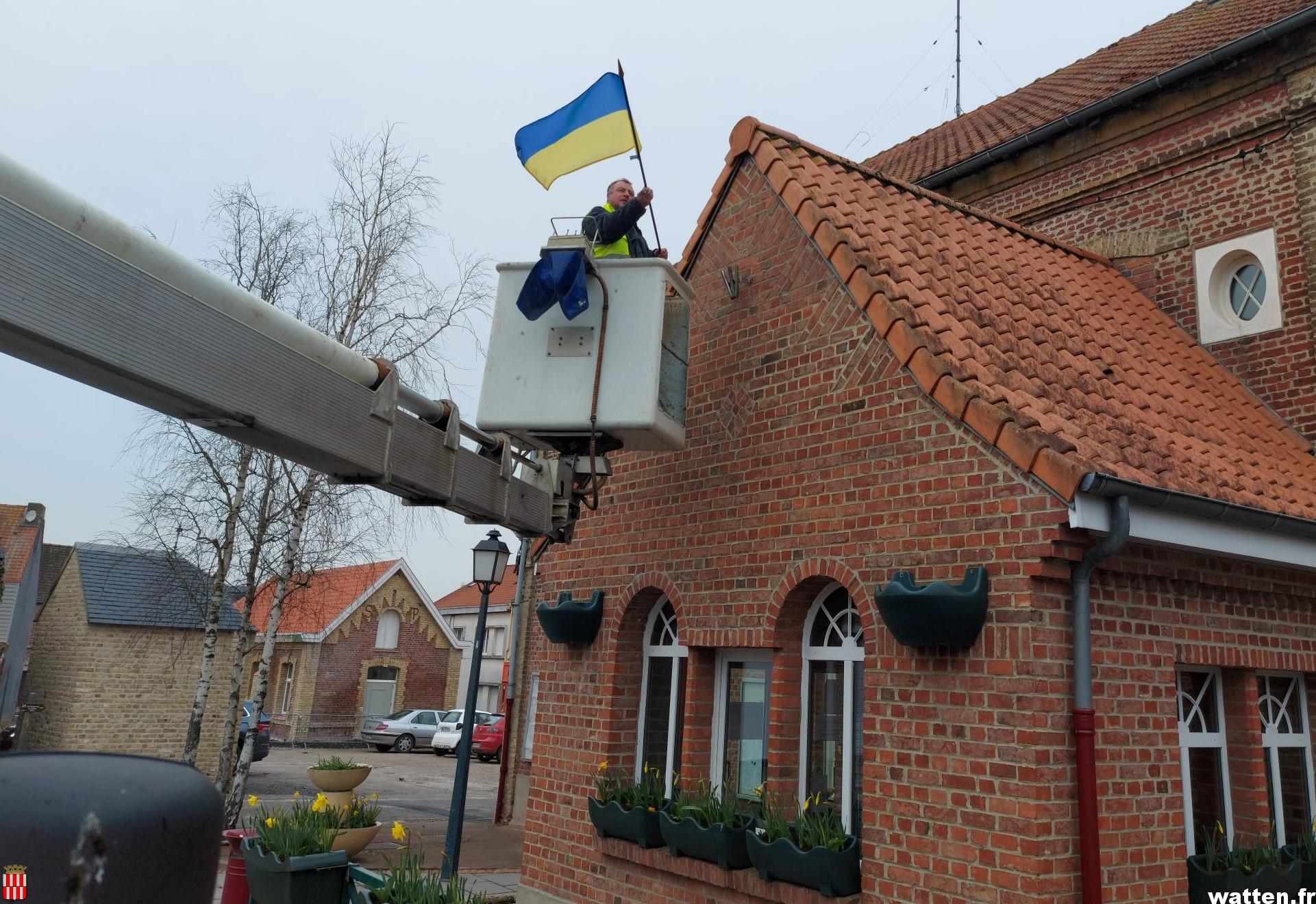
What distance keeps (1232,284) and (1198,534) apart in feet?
16.4

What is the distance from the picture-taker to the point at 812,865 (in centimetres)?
527

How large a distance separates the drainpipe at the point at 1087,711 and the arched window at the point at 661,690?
3068 millimetres

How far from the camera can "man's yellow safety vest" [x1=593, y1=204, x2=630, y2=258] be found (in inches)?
246

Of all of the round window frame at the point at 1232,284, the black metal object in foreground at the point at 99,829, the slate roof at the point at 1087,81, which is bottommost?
the black metal object in foreground at the point at 99,829

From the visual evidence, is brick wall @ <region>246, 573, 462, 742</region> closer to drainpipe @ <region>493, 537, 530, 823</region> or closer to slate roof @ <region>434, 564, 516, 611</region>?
slate roof @ <region>434, 564, 516, 611</region>

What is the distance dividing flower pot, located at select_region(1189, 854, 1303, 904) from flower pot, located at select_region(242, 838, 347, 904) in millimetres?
5451

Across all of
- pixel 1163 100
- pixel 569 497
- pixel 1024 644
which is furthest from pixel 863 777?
pixel 1163 100

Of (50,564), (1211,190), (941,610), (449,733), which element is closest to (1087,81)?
(1211,190)

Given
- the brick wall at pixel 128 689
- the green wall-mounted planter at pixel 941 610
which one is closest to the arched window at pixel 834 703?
the green wall-mounted planter at pixel 941 610

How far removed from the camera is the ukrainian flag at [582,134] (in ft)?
18.9

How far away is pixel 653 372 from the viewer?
5.77 metres

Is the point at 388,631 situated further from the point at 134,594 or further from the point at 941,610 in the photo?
the point at 941,610

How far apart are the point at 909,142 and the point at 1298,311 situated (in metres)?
7.90

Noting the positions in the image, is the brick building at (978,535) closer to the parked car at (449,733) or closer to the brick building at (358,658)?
the parked car at (449,733)
